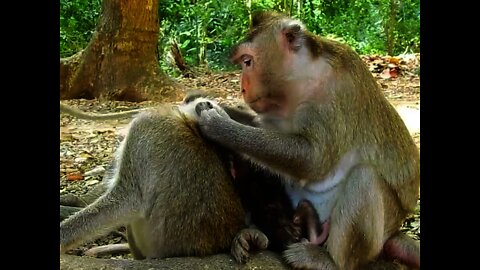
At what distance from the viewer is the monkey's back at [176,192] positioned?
8.05 feet

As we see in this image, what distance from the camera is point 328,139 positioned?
8.34 ft

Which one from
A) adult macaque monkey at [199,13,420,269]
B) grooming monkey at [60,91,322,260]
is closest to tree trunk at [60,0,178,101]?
grooming monkey at [60,91,322,260]

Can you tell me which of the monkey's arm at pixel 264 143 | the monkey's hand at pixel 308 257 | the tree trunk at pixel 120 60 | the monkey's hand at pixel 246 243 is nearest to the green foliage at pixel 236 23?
the tree trunk at pixel 120 60

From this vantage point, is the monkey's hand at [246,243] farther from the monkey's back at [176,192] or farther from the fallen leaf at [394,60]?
the fallen leaf at [394,60]

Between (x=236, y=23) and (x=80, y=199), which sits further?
(x=236, y=23)

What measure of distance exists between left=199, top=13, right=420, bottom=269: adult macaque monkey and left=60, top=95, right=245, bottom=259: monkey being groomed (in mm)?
170

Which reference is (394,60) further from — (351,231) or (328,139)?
(351,231)

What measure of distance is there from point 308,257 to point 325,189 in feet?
1.02

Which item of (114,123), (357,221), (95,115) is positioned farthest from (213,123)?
(95,115)

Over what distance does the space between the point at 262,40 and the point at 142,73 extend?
7.13ft

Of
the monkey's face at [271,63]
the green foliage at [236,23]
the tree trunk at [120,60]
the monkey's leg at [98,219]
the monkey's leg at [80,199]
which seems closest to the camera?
the monkey's leg at [98,219]

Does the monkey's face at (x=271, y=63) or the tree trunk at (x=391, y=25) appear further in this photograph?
the tree trunk at (x=391, y=25)

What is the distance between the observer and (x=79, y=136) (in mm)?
4285
